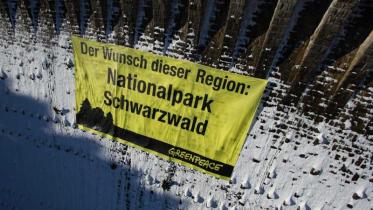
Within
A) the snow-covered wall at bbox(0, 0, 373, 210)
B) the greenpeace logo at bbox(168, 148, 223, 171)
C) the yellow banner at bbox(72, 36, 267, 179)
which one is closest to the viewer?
the snow-covered wall at bbox(0, 0, 373, 210)

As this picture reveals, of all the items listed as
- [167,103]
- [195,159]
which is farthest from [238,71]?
[195,159]

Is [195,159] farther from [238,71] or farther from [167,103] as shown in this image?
[238,71]

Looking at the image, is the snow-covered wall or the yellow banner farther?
the yellow banner

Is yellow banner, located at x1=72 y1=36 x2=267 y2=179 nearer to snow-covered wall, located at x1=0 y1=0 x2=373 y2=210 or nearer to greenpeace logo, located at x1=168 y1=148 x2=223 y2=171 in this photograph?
greenpeace logo, located at x1=168 y1=148 x2=223 y2=171

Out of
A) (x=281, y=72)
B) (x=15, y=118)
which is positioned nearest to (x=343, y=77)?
(x=281, y=72)

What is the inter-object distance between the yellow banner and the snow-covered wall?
158 millimetres

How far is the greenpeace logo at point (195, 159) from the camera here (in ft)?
12.7

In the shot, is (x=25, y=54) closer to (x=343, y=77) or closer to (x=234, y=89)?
(x=234, y=89)

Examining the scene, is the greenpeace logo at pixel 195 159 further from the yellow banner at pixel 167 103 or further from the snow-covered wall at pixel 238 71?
the snow-covered wall at pixel 238 71

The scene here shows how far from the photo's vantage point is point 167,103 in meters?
3.70

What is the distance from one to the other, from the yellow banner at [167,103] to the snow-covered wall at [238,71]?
0.52 ft

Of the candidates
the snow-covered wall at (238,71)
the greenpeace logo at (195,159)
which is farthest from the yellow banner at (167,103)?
the snow-covered wall at (238,71)

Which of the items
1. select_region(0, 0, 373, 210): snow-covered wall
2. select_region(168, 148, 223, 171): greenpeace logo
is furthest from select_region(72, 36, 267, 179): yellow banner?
select_region(0, 0, 373, 210): snow-covered wall

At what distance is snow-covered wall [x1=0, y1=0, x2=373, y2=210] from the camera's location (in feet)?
9.52
